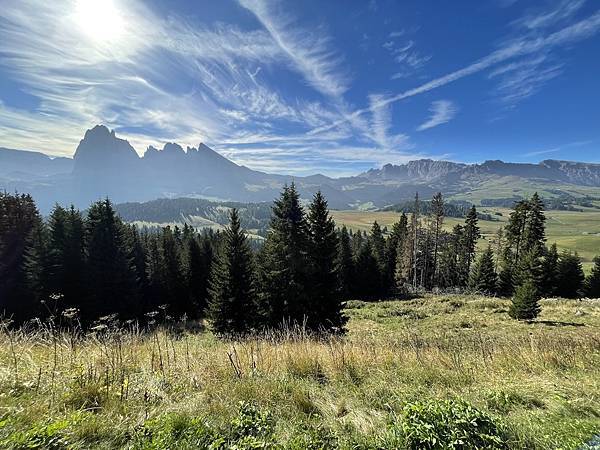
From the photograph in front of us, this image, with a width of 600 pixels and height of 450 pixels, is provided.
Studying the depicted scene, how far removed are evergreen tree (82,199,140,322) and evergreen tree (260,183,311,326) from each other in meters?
18.9

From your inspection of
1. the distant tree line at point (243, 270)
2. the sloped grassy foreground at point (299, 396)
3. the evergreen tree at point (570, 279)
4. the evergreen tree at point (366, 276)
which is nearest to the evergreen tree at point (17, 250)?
the distant tree line at point (243, 270)

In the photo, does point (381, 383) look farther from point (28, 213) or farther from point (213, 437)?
point (28, 213)

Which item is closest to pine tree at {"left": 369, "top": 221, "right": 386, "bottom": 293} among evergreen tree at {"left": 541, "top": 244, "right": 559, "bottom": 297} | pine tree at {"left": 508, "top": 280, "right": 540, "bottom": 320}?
evergreen tree at {"left": 541, "top": 244, "right": 559, "bottom": 297}

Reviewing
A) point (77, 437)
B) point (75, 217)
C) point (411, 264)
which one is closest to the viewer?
point (77, 437)

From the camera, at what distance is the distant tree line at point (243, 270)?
67.9ft

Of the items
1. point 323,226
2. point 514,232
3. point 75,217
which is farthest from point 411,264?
point 75,217

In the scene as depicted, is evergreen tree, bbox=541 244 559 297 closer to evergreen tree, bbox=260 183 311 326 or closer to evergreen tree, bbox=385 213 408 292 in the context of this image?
evergreen tree, bbox=385 213 408 292

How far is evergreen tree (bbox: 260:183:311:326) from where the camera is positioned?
20203 mm

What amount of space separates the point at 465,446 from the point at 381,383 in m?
1.70

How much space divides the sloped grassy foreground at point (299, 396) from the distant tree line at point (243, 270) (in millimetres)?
1735

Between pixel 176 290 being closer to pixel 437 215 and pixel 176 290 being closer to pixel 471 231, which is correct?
pixel 437 215

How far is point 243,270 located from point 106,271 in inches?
660

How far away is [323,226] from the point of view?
21.9 meters

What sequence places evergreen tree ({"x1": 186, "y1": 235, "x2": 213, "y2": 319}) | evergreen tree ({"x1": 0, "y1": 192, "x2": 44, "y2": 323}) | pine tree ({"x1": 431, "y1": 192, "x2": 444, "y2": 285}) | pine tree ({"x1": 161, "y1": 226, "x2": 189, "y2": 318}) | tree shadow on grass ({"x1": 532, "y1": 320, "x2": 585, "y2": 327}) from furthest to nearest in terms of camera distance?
pine tree ({"x1": 431, "y1": 192, "x2": 444, "y2": 285}) < evergreen tree ({"x1": 186, "y1": 235, "x2": 213, "y2": 319}) < pine tree ({"x1": 161, "y1": 226, "x2": 189, "y2": 318}) < evergreen tree ({"x1": 0, "y1": 192, "x2": 44, "y2": 323}) < tree shadow on grass ({"x1": 532, "y1": 320, "x2": 585, "y2": 327})
